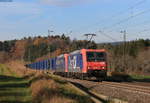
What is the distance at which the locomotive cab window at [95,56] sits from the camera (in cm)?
3284

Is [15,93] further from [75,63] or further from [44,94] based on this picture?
[75,63]

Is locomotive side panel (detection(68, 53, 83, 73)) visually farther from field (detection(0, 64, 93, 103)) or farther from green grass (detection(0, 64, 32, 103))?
field (detection(0, 64, 93, 103))

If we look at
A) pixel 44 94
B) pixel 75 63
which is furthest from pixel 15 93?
pixel 75 63

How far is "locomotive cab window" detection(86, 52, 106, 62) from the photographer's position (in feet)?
108

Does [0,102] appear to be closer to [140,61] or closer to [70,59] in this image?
[70,59]

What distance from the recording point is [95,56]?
3316cm

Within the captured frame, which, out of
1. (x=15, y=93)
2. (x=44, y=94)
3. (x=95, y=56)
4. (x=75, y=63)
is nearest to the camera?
(x=44, y=94)

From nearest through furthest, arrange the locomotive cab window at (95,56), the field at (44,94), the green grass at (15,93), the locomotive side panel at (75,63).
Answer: the field at (44,94) < the green grass at (15,93) < the locomotive cab window at (95,56) < the locomotive side panel at (75,63)

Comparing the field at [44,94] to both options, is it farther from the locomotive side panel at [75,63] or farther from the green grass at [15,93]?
the locomotive side panel at [75,63]

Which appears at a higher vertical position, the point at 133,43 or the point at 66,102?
the point at 133,43

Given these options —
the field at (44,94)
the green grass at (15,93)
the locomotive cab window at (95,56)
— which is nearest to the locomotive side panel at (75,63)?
the locomotive cab window at (95,56)

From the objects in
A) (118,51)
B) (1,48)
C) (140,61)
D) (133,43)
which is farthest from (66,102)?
(1,48)

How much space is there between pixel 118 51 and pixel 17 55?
2975 inches

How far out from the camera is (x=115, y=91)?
22203 millimetres
